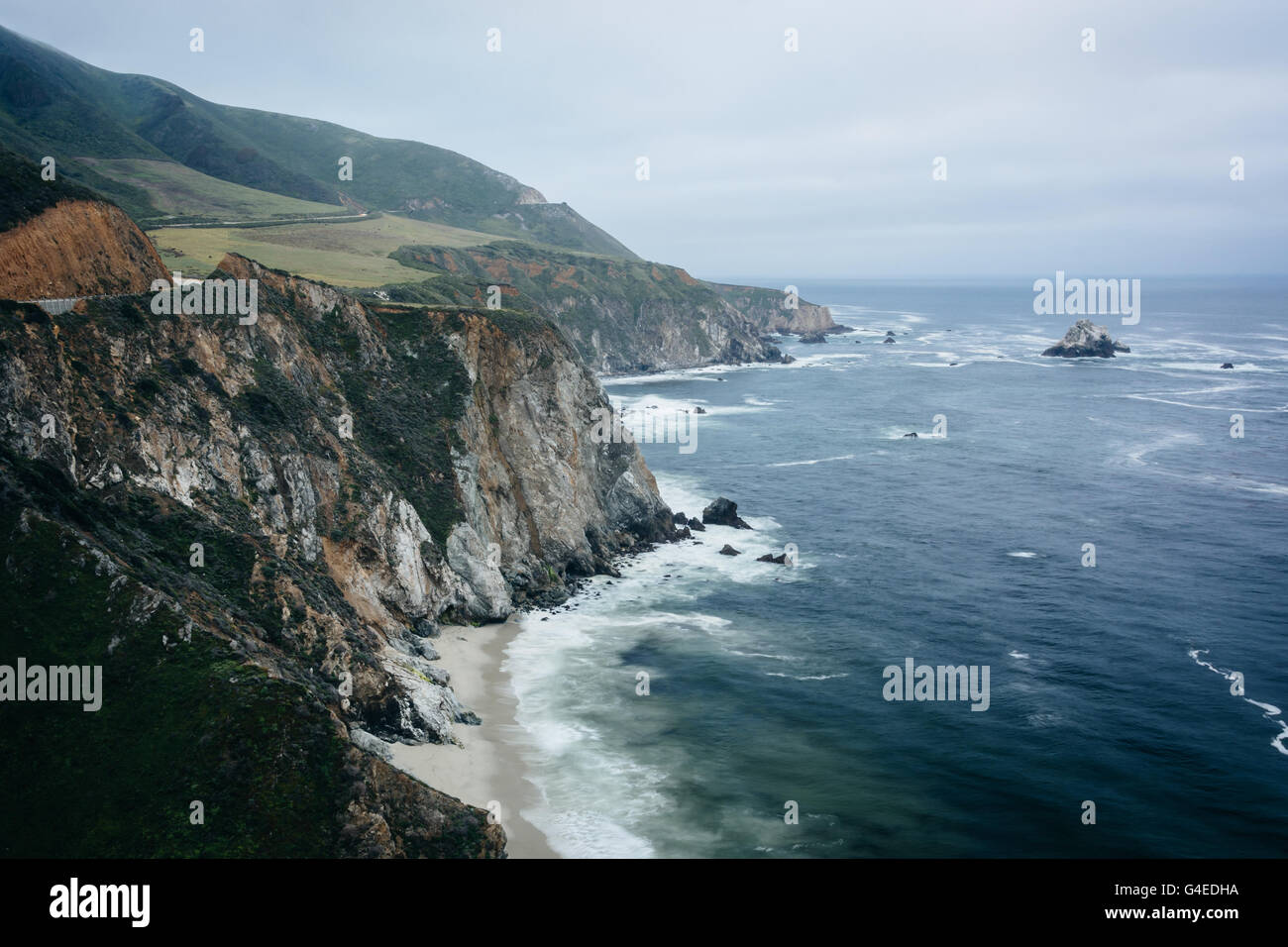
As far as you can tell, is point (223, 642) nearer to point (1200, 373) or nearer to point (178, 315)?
point (178, 315)

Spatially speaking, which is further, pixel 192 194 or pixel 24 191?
pixel 192 194

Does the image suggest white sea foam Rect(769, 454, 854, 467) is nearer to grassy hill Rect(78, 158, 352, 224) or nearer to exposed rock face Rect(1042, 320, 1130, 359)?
grassy hill Rect(78, 158, 352, 224)

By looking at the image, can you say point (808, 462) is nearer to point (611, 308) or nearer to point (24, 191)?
point (24, 191)

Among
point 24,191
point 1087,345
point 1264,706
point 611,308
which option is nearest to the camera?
point 24,191

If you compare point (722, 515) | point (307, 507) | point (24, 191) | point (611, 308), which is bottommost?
point (722, 515)

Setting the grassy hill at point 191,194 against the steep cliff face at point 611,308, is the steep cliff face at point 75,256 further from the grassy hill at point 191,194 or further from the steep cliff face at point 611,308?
the steep cliff face at point 611,308

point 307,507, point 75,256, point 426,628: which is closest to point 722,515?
point 426,628
